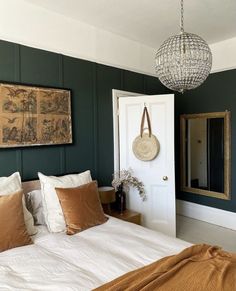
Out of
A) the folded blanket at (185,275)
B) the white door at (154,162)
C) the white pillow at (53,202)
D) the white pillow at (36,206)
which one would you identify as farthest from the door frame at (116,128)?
the folded blanket at (185,275)

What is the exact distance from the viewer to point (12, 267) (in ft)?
5.52

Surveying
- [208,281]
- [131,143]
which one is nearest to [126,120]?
[131,143]

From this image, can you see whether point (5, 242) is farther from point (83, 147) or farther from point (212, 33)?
point (212, 33)

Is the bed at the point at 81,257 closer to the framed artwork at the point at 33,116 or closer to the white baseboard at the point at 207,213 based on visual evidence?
the framed artwork at the point at 33,116

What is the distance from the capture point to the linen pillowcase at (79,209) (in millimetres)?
2312

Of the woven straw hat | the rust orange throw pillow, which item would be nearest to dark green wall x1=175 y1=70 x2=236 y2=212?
the woven straw hat

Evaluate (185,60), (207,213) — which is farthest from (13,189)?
(207,213)

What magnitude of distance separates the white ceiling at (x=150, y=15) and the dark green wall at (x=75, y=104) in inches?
20.6

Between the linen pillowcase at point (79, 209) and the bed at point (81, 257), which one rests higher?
the linen pillowcase at point (79, 209)

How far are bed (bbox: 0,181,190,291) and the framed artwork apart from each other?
1017mm

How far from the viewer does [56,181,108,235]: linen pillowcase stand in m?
2.31

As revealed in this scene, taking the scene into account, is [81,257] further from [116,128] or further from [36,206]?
[116,128]

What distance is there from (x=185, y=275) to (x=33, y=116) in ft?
7.09

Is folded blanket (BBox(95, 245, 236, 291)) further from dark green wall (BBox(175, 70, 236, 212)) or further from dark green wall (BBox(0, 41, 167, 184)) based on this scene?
dark green wall (BBox(175, 70, 236, 212))
